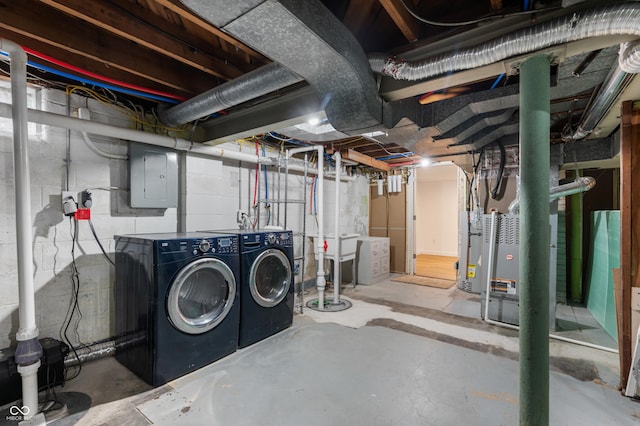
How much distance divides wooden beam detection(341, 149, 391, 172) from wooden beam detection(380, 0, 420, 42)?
116 inches

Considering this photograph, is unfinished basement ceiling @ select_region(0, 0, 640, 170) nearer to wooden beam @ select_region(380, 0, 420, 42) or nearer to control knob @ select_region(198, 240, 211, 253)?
wooden beam @ select_region(380, 0, 420, 42)

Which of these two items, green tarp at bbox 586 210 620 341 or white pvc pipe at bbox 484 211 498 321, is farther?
white pvc pipe at bbox 484 211 498 321

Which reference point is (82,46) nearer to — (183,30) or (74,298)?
(183,30)

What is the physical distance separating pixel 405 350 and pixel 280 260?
154 centimetres

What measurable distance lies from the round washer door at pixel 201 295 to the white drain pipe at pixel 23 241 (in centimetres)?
79

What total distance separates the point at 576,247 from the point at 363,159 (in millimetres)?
3550

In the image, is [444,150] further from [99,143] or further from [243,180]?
[99,143]

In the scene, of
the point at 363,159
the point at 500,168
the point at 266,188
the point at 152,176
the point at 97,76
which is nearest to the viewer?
the point at 97,76

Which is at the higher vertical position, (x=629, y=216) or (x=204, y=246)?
(x=629, y=216)

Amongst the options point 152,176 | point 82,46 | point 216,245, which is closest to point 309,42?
point 82,46

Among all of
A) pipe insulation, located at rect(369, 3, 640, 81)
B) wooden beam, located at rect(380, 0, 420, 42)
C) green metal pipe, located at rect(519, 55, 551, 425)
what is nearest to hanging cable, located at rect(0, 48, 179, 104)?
pipe insulation, located at rect(369, 3, 640, 81)

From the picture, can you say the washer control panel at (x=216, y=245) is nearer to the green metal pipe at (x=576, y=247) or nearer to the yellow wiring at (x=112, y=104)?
the yellow wiring at (x=112, y=104)

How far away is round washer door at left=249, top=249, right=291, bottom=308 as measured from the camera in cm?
300

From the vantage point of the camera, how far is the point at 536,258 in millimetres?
1543
